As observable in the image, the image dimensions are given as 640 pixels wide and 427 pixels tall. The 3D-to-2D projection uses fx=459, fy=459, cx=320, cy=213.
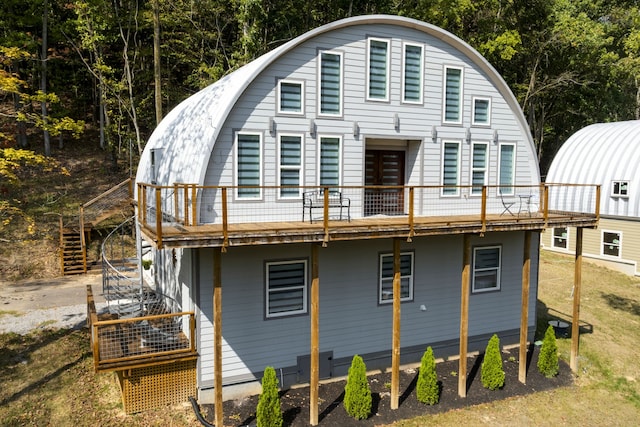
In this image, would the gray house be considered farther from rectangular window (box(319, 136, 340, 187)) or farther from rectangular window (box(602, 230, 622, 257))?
rectangular window (box(602, 230, 622, 257))

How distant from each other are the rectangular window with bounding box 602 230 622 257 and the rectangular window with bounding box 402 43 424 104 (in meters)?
16.9

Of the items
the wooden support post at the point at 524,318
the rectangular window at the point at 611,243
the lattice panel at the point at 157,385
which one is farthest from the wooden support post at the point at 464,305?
the rectangular window at the point at 611,243

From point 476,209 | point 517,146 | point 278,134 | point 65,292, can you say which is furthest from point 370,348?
point 65,292

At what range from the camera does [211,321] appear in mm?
10531

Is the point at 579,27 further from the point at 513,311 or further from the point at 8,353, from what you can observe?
the point at 8,353

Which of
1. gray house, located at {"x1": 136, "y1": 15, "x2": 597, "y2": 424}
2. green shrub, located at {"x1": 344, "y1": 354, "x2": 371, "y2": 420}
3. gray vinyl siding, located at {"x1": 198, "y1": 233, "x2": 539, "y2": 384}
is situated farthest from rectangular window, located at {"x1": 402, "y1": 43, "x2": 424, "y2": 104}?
green shrub, located at {"x1": 344, "y1": 354, "x2": 371, "y2": 420}

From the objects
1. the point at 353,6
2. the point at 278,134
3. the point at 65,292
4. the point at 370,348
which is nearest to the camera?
the point at 278,134

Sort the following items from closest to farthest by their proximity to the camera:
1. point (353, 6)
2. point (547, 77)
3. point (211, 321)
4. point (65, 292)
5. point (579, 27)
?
1. point (211, 321)
2. point (65, 292)
3. point (353, 6)
4. point (579, 27)
5. point (547, 77)

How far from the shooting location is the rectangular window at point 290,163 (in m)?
11.4

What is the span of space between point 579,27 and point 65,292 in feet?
111

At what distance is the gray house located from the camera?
10.5 m

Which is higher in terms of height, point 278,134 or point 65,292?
point 278,134

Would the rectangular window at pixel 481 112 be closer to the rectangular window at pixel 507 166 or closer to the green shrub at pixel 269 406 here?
the rectangular window at pixel 507 166

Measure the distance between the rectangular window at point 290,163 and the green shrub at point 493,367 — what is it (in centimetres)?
636
